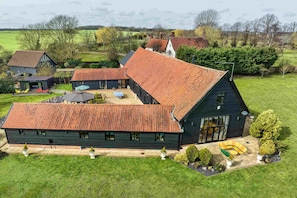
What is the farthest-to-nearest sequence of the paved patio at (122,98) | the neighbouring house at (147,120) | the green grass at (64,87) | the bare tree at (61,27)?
the bare tree at (61,27), the green grass at (64,87), the paved patio at (122,98), the neighbouring house at (147,120)

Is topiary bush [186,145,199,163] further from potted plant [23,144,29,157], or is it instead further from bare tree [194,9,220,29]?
bare tree [194,9,220,29]

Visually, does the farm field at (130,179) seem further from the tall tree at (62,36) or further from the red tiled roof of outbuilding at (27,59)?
the tall tree at (62,36)

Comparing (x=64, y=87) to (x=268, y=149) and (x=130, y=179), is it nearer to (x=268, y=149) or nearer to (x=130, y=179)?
(x=130, y=179)

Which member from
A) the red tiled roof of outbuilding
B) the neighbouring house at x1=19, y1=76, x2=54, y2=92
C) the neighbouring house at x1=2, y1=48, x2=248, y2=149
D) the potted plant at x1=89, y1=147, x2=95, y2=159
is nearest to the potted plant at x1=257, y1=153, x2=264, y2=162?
the neighbouring house at x1=2, y1=48, x2=248, y2=149

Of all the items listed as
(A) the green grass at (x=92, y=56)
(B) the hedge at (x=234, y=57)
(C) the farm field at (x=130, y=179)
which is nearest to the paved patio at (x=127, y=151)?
(C) the farm field at (x=130, y=179)

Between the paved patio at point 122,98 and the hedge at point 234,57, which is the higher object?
the hedge at point 234,57

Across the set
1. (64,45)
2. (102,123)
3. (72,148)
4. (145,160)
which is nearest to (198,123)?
(145,160)

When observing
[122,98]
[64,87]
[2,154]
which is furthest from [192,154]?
[64,87]
